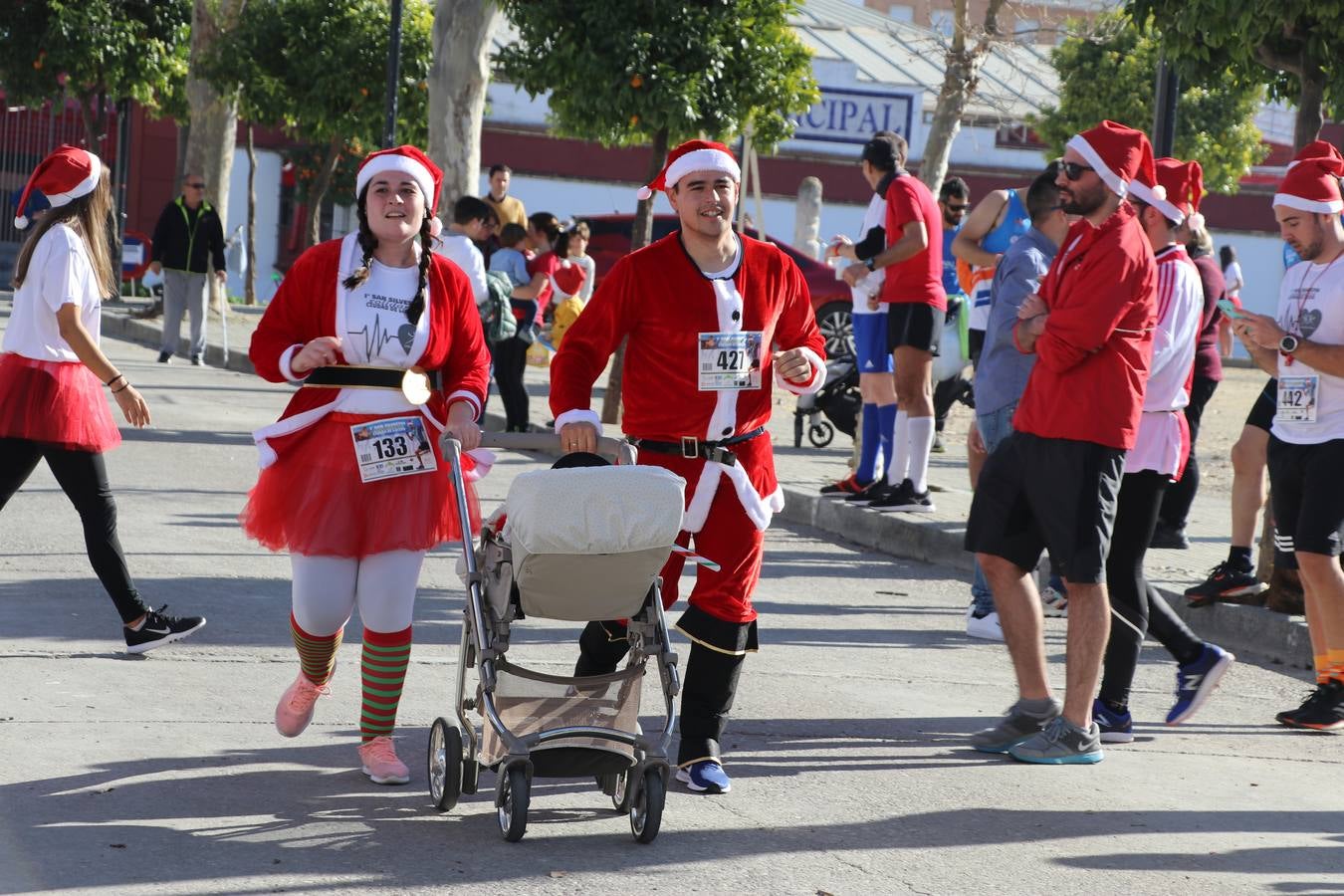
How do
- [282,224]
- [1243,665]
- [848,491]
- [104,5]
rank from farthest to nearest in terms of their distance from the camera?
1. [282,224]
2. [104,5]
3. [848,491]
4. [1243,665]

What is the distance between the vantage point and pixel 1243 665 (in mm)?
8055

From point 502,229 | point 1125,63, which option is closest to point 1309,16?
point 502,229

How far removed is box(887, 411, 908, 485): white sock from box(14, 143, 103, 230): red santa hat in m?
5.29

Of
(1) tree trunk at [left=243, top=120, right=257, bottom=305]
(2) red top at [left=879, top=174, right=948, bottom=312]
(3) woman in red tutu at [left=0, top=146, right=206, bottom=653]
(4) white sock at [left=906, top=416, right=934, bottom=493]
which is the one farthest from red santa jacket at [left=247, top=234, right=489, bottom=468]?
(1) tree trunk at [left=243, top=120, right=257, bottom=305]

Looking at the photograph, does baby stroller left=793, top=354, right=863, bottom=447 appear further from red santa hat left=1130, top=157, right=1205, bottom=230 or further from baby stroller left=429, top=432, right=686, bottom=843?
baby stroller left=429, top=432, right=686, bottom=843

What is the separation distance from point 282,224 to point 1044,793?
37433mm

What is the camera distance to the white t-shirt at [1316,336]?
674 cm

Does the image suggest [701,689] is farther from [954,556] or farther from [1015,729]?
[954,556]

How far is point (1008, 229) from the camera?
9.29 metres

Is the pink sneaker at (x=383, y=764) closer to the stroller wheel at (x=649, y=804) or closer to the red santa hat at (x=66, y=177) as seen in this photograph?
the stroller wheel at (x=649, y=804)

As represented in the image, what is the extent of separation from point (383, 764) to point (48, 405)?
2.31m

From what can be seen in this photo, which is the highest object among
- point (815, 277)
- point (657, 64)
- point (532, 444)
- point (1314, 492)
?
point (657, 64)

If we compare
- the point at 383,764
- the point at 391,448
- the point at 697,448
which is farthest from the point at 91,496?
the point at 697,448

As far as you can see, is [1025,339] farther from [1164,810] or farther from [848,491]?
[848,491]
